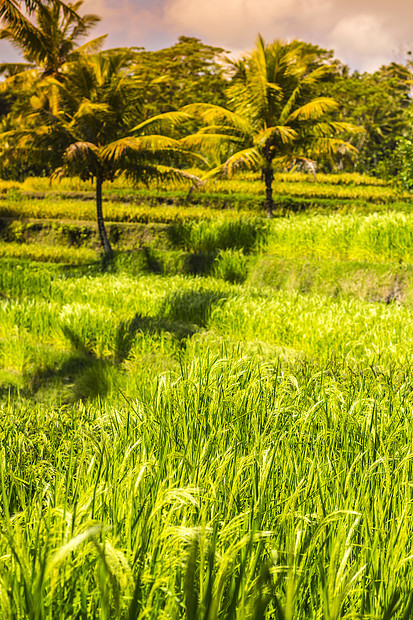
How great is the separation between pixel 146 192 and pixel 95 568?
54.6ft

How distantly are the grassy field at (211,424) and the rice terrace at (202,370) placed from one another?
0.05 ft

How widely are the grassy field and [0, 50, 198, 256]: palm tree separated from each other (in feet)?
5.86

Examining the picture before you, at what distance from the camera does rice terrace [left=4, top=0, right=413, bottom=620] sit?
3.60ft

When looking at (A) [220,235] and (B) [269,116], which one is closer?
(A) [220,235]

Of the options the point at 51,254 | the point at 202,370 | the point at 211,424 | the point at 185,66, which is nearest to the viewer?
the point at 211,424

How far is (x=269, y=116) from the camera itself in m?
12.1

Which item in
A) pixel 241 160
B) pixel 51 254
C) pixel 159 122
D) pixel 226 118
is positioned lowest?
pixel 51 254

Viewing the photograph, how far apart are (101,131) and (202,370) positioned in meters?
9.95

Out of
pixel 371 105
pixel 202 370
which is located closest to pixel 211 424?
pixel 202 370

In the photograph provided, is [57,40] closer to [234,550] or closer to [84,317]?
[84,317]

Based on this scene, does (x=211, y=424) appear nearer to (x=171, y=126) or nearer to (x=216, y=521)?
(x=216, y=521)

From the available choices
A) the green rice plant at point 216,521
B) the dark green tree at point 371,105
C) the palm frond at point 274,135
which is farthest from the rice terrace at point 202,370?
the dark green tree at point 371,105

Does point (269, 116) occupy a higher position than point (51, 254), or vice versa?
point (269, 116)

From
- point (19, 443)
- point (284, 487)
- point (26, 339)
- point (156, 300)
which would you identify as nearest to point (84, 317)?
point (26, 339)
